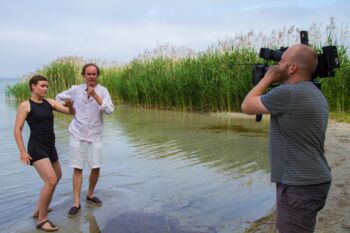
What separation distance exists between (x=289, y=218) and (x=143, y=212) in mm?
2939

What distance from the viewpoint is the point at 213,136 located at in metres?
11.8

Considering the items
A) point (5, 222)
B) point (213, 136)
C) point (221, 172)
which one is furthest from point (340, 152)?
point (5, 222)

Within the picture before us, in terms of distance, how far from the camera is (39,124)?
17.5ft

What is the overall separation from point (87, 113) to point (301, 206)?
357 centimetres

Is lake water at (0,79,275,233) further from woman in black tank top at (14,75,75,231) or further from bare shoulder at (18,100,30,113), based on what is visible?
bare shoulder at (18,100,30,113)

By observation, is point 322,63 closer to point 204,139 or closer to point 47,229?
point 47,229

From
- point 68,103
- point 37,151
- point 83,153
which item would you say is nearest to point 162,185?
point 83,153

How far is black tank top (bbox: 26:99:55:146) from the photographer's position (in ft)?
17.4

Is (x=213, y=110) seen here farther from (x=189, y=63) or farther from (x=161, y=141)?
(x=161, y=141)

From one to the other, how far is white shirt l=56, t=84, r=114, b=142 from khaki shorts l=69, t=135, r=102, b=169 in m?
0.07

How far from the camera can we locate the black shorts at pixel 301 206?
2.93m

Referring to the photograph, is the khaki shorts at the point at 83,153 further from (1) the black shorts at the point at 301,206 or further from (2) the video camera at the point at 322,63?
(1) the black shorts at the point at 301,206

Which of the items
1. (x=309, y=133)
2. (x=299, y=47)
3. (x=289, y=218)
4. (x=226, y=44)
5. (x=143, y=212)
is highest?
(x=226, y=44)

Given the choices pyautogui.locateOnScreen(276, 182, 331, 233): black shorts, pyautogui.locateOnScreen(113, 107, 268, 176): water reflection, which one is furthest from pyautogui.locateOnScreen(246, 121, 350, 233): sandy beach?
pyautogui.locateOnScreen(276, 182, 331, 233): black shorts
